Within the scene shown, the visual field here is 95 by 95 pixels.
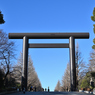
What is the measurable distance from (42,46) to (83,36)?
216 inches

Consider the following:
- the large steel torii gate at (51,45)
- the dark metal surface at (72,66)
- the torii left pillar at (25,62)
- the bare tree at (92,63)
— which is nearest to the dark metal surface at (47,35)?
the large steel torii gate at (51,45)

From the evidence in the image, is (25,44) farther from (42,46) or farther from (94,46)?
(94,46)

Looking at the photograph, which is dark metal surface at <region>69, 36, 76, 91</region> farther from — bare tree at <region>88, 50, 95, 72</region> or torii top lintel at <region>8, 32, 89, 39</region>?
bare tree at <region>88, 50, 95, 72</region>

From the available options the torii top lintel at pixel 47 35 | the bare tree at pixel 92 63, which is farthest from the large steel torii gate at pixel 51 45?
the bare tree at pixel 92 63

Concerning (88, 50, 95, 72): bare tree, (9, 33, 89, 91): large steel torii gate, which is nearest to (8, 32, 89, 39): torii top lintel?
(9, 33, 89, 91): large steel torii gate

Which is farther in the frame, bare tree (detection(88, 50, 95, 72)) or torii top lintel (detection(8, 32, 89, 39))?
bare tree (detection(88, 50, 95, 72))

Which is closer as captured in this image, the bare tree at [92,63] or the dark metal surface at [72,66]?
the dark metal surface at [72,66]

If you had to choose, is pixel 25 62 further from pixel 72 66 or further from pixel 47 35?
pixel 72 66

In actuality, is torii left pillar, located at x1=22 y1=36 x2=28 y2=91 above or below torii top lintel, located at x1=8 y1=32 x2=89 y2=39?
below

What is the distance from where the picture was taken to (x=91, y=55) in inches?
1231

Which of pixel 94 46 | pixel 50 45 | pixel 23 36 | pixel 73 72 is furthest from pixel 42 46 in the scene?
pixel 94 46

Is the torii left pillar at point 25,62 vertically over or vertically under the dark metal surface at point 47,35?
under

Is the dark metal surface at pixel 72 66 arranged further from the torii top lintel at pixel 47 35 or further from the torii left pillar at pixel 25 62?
the torii left pillar at pixel 25 62

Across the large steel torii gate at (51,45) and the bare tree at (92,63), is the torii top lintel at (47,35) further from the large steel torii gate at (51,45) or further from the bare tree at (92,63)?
the bare tree at (92,63)
